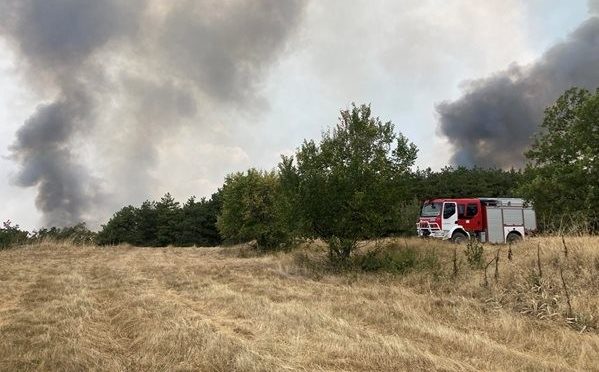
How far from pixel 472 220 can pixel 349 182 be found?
1578 centimetres

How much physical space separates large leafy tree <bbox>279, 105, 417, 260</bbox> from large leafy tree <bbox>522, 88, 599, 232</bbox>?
10.7 metres

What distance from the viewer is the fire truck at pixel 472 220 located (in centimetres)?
2908

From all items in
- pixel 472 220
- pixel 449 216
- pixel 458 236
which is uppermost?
pixel 449 216

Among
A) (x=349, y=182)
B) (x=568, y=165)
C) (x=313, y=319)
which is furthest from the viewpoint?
(x=568, y=165)

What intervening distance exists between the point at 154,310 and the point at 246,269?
28.8 feet

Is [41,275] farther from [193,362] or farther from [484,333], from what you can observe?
[484,333]

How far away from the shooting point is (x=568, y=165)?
26172mm

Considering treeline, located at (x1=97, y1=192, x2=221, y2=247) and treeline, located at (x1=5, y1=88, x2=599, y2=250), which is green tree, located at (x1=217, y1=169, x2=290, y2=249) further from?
treeline, located at (x1=97, y1=192, x2=221, y2=247)

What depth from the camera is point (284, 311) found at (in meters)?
9.51

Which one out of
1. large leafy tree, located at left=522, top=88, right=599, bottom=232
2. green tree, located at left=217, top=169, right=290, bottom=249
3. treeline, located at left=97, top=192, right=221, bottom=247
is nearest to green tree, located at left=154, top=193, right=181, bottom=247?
treeline, located at left=97, top=192, right=221, bottom=247

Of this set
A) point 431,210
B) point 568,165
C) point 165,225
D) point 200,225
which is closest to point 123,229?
point 165,225

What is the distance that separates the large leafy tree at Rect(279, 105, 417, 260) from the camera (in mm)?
16859

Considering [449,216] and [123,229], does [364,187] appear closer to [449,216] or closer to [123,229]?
[449,216]

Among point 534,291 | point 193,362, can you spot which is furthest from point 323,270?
point 193,362
